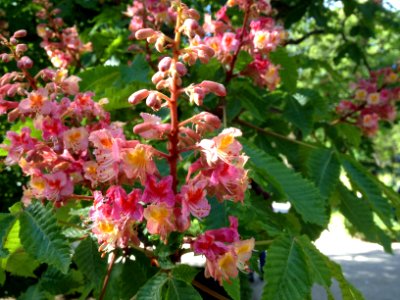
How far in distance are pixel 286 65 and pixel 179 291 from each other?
1.17 m

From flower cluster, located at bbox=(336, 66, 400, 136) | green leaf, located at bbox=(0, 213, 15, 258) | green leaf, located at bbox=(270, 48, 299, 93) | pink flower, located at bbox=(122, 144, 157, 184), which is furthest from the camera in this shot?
flower cluster, located at bbox=(336, 66, 400, 136)

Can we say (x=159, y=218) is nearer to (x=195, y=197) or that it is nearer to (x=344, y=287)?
(x=195, y=197)

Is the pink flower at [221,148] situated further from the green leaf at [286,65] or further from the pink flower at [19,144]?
the green leaf at [286,65]

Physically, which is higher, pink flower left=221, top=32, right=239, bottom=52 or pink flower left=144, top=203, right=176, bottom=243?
pink flower left=221, top=32, right=239, bottom=52

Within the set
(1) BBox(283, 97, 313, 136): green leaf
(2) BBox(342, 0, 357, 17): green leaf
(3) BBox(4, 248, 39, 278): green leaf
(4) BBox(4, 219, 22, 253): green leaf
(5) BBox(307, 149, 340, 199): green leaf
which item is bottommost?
(3) BBox(4, 248, 39, 278): green leaf

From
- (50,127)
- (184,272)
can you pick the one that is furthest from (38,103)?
(184,272)

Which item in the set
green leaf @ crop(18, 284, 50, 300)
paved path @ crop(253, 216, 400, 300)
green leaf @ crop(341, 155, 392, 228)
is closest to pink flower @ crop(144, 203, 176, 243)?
green leaf @ crop(341, 155, 392, 228)

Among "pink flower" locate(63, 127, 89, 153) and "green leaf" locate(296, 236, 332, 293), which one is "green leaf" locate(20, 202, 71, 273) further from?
"green leaf" locate(296, 236, 332, 293)

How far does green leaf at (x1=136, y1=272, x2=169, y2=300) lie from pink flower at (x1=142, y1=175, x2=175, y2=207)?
0.20 metres

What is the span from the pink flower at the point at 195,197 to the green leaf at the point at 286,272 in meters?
0.22

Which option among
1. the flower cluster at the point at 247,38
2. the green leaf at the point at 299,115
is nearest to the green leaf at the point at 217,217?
the flower cluster at the point at 247,38

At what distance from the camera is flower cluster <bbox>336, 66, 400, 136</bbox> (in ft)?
8.52

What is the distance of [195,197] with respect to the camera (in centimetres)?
97

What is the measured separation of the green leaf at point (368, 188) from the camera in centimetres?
146
